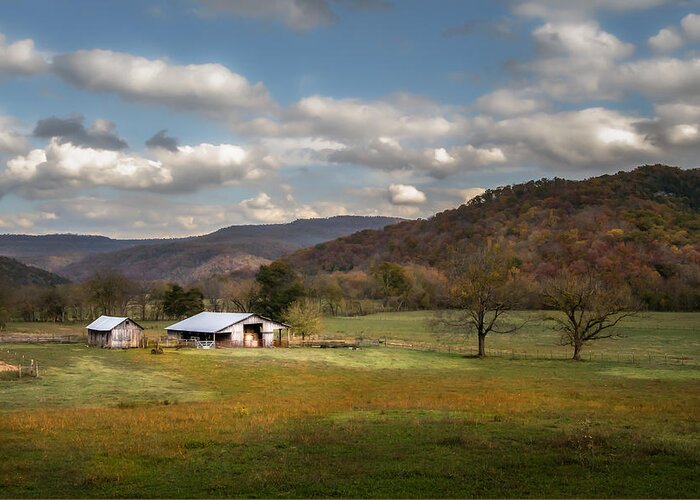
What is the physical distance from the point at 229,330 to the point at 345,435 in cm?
6008

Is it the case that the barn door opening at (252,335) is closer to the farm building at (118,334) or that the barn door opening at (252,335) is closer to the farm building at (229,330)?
the farm building at (229,330)

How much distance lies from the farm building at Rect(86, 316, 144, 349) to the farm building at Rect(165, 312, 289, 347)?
298 inches

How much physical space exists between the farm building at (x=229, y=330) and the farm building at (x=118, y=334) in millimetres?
7580

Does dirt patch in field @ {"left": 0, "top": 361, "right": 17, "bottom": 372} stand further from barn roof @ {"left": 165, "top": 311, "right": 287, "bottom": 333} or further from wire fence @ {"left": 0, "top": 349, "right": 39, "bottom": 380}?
barn roof @ {"left": 165, "top": 311, "right": 287, "bottom": 333}

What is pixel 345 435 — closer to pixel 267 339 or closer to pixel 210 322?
pixel 267 339

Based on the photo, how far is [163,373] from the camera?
1908 inches

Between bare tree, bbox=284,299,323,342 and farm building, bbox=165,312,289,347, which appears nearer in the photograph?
farm building, bbox=165,312,289,347

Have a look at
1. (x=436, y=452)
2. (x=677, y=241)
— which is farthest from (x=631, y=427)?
(x=677, y=241)

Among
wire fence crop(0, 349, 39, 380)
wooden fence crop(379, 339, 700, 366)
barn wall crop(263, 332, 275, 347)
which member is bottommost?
wooden fence crop(379, 339, 700, 366)

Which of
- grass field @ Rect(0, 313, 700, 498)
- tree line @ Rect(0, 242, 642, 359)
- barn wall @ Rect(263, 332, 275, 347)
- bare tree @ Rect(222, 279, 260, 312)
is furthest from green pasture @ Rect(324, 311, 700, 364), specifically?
grass field @ Rect(0, 313, 700, 498)

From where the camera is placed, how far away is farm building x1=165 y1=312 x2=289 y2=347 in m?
78.4

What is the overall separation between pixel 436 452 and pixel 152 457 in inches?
348

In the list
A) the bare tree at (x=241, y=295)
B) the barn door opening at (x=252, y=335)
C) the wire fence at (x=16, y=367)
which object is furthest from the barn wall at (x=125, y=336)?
the bare tree at (x=241, y=295)

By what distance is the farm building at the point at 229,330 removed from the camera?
78.4 metres
